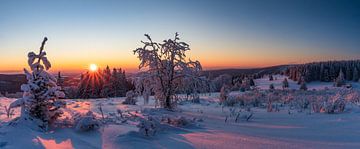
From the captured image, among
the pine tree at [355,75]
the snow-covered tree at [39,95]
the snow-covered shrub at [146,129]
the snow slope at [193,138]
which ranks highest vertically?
the pine tree at [355,75]

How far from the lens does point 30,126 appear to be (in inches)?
237

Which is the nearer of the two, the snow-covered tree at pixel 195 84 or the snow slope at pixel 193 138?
the snow slope at pixel 193 138

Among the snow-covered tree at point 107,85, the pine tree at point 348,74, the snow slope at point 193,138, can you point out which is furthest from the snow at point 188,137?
the pine tree at point 348,74

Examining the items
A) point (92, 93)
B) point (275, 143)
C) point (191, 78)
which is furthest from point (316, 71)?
point (275, 143)

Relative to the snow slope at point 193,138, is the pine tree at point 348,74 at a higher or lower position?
higher

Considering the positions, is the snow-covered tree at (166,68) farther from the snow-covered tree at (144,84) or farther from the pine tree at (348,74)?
the pine tree at (348,74)

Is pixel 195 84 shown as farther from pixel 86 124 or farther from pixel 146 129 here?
pixel 86 124

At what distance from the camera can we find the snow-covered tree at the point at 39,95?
629 centimetres

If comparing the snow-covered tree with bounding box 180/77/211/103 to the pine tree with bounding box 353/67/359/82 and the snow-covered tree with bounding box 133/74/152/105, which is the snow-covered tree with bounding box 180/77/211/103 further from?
the pine tree with bounding box 353/67/359/82

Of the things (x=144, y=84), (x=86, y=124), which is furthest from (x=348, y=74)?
(x=86, y=124)

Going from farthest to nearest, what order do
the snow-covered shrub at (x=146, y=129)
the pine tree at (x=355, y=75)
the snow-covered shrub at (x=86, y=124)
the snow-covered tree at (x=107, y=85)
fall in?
the pine tree at (x=355, y=75), the snow-covered tree at (x=107, y=85), the snow-covered shrub at (x=86, y=124), the snow-covered shrub at (x=146, y=129)

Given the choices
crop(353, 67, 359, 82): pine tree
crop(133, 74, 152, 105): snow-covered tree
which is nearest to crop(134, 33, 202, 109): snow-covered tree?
crop(133, 74, 152, 105): snow-covered tree

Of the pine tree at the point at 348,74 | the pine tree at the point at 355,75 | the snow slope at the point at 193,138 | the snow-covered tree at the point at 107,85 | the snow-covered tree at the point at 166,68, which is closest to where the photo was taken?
the snow slope at the point at 193,138

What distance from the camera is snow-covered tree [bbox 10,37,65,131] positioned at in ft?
20.6
